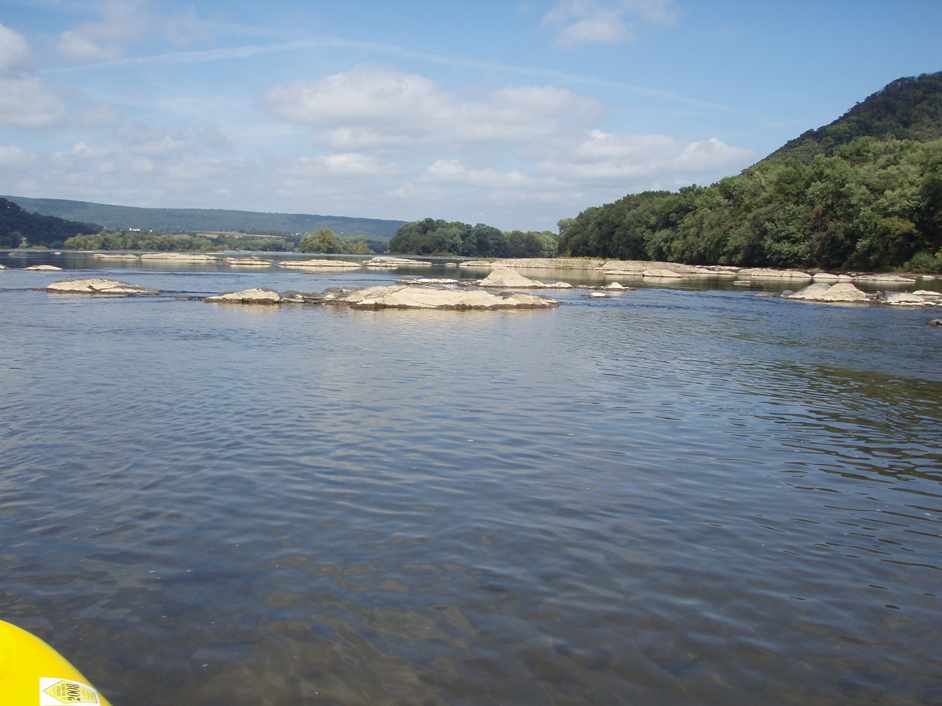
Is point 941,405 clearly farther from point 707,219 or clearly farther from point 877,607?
point 707,219

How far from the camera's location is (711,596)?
753cm

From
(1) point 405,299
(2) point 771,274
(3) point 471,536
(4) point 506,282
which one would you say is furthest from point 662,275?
→ (3) point 471,536

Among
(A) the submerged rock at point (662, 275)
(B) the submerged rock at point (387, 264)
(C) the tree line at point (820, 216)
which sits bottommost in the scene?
(A) the submerged rock at point (662, 275)

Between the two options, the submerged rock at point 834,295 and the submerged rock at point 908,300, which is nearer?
the submerged rock at point 908,300

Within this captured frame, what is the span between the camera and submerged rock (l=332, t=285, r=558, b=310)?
41.9 meters

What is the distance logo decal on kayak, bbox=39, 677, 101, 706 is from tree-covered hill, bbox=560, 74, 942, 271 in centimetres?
10291

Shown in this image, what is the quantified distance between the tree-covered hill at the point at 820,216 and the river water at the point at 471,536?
282 feet

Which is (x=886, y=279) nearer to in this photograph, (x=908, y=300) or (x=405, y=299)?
(x=908, y=300)

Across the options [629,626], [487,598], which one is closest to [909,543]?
[629,626]

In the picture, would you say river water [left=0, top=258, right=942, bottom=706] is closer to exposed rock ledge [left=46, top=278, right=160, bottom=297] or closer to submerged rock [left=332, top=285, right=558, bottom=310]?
submerged rock [left=332, top=285, right=558, bottom=310]

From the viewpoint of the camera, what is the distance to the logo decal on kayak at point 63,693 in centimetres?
391

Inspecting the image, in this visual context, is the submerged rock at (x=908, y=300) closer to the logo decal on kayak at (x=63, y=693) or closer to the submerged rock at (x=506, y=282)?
the submerged rock at (x=506, y=282)

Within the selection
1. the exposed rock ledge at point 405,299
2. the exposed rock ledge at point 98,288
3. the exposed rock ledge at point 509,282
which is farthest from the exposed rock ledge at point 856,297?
the exposed rock ledge at point 98,288

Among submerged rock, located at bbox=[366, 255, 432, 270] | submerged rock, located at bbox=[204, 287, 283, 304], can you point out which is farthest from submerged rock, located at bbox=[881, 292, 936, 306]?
submerged rock, located at bbox=[366, 255, 432, 270]
